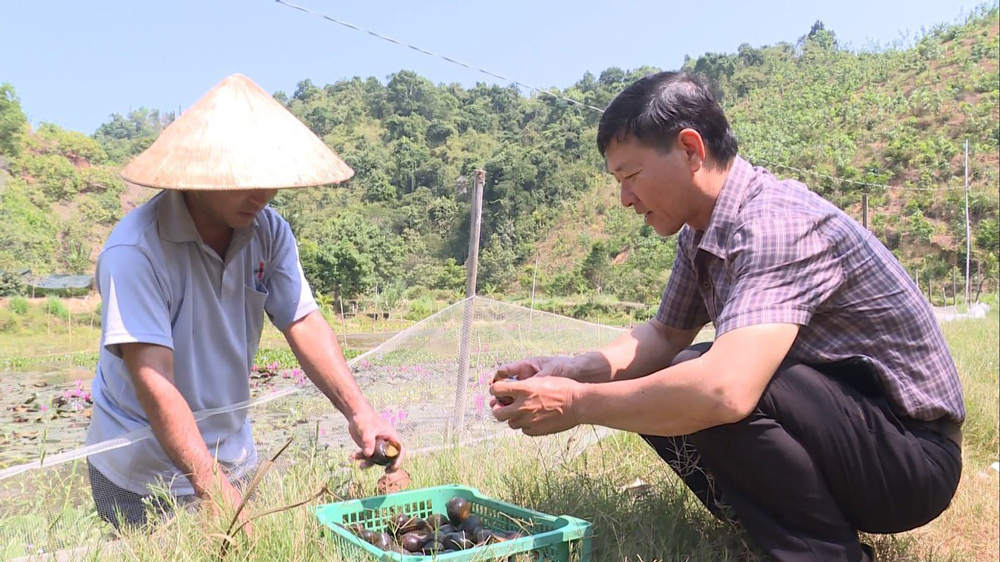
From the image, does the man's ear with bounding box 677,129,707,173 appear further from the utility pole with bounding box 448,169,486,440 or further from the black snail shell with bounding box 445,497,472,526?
the utility pole with bounding box 448,169,486,440

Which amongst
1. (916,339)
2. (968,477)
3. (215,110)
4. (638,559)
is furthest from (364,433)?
(968,477)

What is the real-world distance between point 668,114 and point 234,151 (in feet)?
3.09

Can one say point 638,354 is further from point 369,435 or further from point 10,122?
point 10,122

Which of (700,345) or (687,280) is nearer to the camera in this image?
(700,345)

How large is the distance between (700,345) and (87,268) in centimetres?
2963

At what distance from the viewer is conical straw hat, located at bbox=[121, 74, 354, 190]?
1616 millimetres

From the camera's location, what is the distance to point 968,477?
2.94 m

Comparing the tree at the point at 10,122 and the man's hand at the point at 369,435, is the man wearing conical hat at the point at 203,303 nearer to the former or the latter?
the man's hand at the point at 369,435

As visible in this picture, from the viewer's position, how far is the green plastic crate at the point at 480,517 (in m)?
1.43

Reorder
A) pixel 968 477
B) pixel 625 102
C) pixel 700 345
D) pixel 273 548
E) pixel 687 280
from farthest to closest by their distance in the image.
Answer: pixel 968 477 → pixel 687 280 → pixel 700 345 → pixel 625 102 → pixel 273 548

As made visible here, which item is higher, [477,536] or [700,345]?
[700,345]

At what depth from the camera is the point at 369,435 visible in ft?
6.15

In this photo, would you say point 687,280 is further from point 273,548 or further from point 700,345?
point 273,548

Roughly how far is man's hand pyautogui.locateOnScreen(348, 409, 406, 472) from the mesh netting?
262 millimetres
